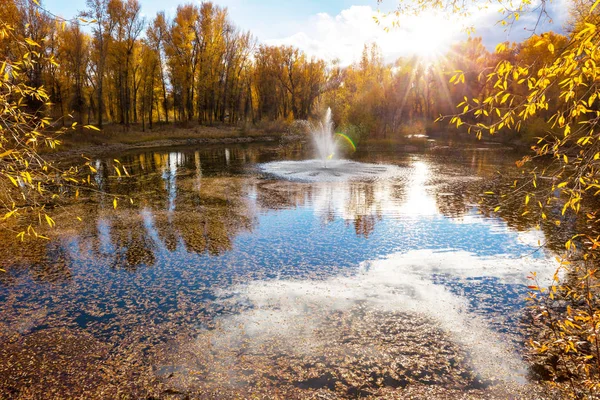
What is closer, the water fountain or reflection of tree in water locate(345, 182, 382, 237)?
reflection of tree in water locate(345, 182, 382, 237)

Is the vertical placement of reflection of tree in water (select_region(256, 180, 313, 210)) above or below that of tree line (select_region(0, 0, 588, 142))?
below

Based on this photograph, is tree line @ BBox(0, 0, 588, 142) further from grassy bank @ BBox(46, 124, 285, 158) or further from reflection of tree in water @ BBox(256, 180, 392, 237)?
reflection of tree in water @ BBox(256, 180, 392, 237)

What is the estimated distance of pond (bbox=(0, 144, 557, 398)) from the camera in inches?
173

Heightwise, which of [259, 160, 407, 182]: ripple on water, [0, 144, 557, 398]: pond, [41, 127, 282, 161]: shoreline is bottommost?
[0, 144, 557, 398]: pond

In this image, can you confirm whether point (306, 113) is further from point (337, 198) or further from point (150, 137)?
point (337, 198)

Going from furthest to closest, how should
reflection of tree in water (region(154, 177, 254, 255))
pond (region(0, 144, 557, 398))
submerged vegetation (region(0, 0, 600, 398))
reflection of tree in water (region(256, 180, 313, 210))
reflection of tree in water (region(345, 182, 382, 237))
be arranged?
1. reflection of tree in water (region(256, 180, 313, 210))
2. reflection of tree in water (region(345, 182, 382, 237))
3. reflection of tree in water (region(154, 177, 254, 255))
4. pond (region(0, 144, 557, 398))
5. submerged vegetation (region(0, 0, 600, 398))

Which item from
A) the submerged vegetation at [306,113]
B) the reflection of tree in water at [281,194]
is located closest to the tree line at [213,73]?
the submerged vegetation at [306,113]

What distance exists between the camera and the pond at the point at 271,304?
4398 millimetres

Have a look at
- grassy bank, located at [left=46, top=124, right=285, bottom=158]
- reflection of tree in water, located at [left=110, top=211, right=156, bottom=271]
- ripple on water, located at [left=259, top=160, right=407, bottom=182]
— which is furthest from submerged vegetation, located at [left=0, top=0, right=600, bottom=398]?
ripple on water, located at [left=259, top=160, right=407, bottom=182]

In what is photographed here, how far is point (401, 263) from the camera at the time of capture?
7.71 m

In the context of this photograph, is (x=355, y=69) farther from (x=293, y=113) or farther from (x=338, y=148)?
(x=338, y=148)

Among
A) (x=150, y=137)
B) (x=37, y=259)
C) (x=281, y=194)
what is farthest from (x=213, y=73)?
(x=37, y=259)

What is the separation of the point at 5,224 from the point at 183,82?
125 ft

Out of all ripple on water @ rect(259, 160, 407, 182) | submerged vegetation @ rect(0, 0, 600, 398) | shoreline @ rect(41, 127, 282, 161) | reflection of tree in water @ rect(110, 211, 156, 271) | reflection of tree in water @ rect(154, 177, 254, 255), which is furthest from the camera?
shoreline @ rect(41, 127, 282, 161)
